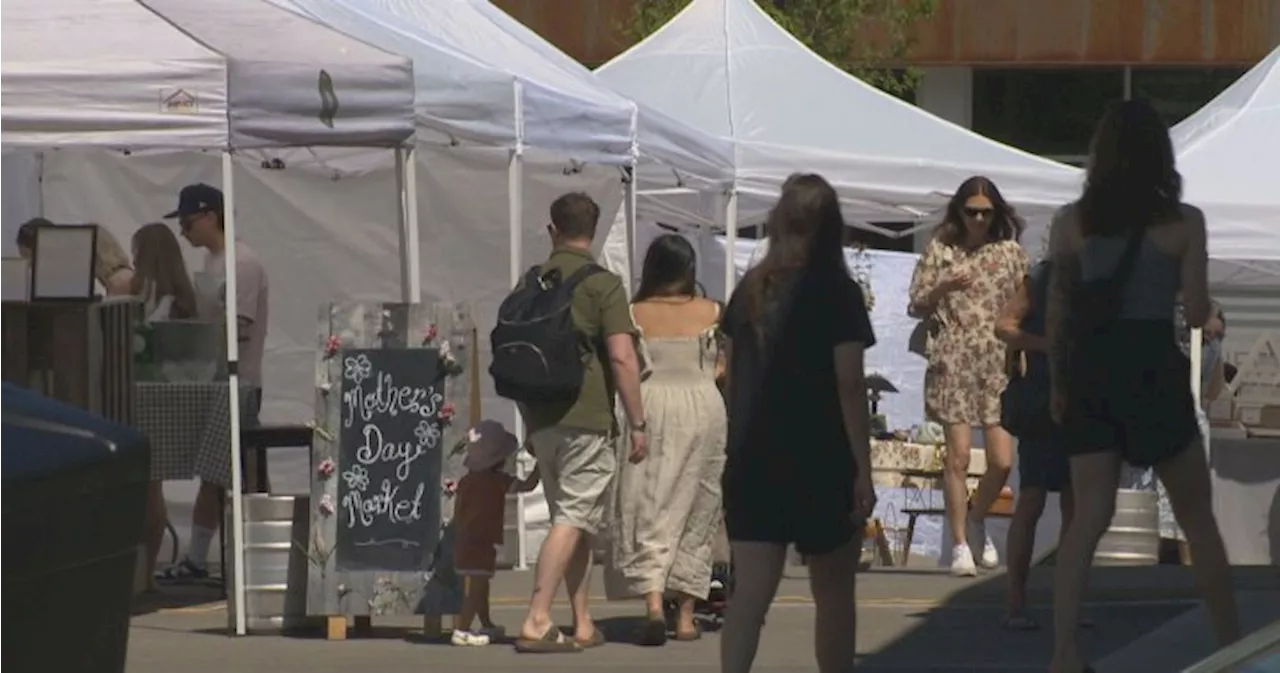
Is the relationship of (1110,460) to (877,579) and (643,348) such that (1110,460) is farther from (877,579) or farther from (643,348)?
(877,579)

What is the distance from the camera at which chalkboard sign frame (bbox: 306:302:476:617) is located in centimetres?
1018

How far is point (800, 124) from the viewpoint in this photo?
15.8m

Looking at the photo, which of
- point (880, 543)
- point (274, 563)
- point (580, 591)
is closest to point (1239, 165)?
point (880, 543)

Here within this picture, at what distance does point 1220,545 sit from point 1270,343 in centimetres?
910

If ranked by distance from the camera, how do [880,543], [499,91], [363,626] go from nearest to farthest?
1. [363,626]
2. [499,91]
3. [880,543]

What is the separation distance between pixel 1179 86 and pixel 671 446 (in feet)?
61.5

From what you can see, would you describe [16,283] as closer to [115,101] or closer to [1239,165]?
[115,101]

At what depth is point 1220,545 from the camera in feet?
25.6

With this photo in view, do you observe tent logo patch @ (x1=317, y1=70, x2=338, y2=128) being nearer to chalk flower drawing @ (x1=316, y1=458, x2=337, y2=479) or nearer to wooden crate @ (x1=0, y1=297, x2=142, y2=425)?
chalk flower drawing @ (x1=316, y1=458, x2=337, y2=479)

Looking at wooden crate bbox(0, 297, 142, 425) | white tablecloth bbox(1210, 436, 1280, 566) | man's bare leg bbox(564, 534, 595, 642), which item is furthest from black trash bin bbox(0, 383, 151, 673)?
white tablecloth bbox(1210, 436, 1280, 566)

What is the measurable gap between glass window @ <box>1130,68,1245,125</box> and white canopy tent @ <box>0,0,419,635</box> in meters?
18.4

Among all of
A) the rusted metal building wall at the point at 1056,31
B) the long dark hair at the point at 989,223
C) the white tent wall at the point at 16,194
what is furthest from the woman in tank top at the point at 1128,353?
the rusted metal building wall at the point at 1056,31

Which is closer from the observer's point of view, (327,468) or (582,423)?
(582,423)

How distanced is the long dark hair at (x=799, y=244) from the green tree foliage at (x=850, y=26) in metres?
15.9
